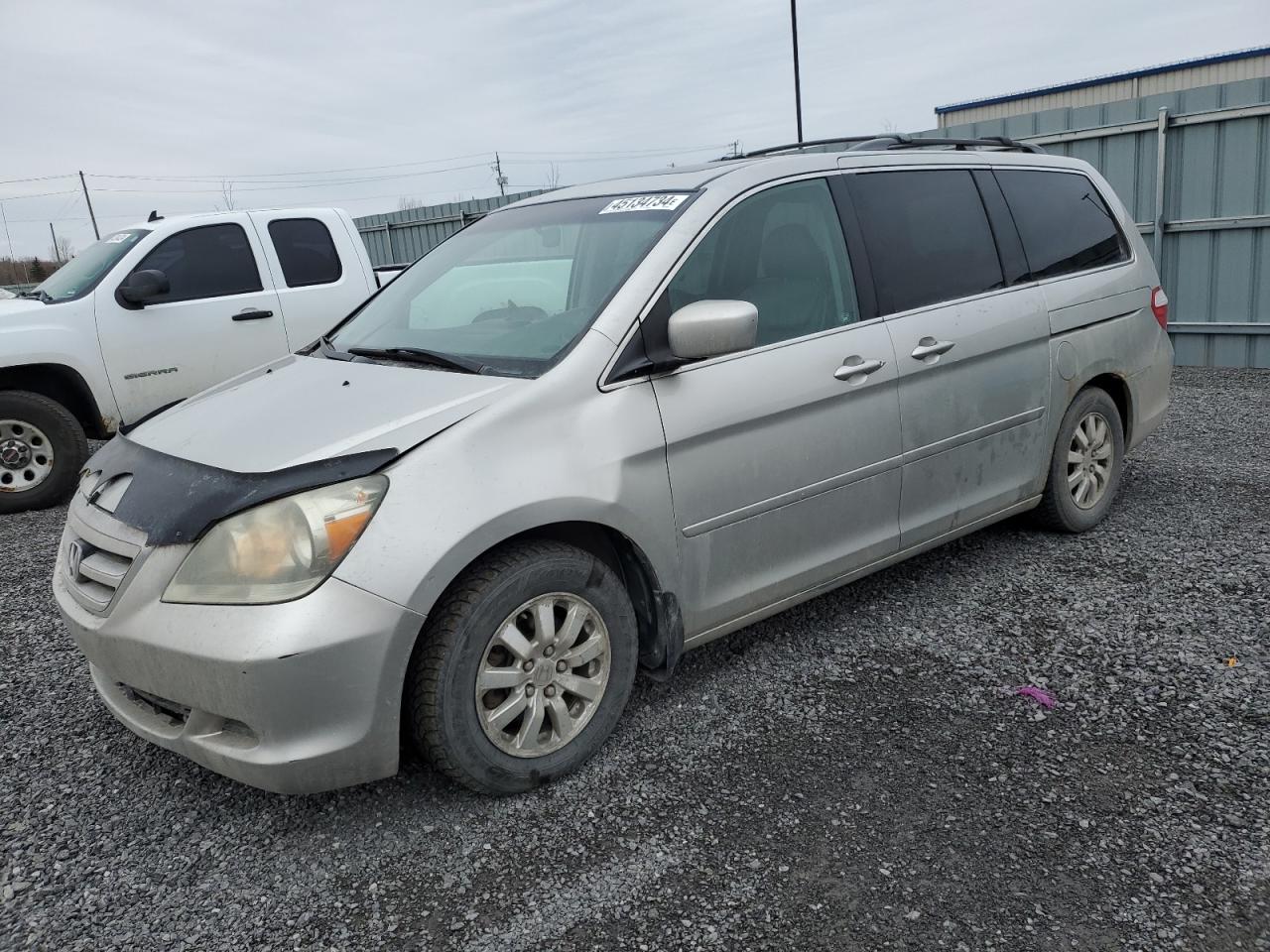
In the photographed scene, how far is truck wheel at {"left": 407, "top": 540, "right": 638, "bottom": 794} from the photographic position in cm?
272

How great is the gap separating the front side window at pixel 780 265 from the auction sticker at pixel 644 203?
18 centimetres

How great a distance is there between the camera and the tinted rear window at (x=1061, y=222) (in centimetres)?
455

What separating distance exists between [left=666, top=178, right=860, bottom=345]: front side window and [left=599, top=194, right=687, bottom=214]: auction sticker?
181 millimetres

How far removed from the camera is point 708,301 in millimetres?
3154

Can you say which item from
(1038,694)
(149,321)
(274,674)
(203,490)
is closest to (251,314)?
(149,321)

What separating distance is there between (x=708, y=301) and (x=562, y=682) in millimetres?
1254

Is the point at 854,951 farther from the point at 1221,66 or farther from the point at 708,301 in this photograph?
the point at 1221,66

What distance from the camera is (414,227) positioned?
17.2 meters

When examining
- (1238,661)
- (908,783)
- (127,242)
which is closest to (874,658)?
(908,783)

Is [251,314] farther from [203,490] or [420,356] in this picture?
[203,490]

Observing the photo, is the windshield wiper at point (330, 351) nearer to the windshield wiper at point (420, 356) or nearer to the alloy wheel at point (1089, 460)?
the windshield wiper at point (420, 356)

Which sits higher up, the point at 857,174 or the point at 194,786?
the point at 857,174

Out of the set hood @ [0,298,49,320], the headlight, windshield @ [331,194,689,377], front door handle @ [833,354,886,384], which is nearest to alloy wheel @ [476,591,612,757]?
the headlight

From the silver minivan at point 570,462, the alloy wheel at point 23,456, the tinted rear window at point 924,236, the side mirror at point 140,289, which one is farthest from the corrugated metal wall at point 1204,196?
the alloy wheel at point 23,456
